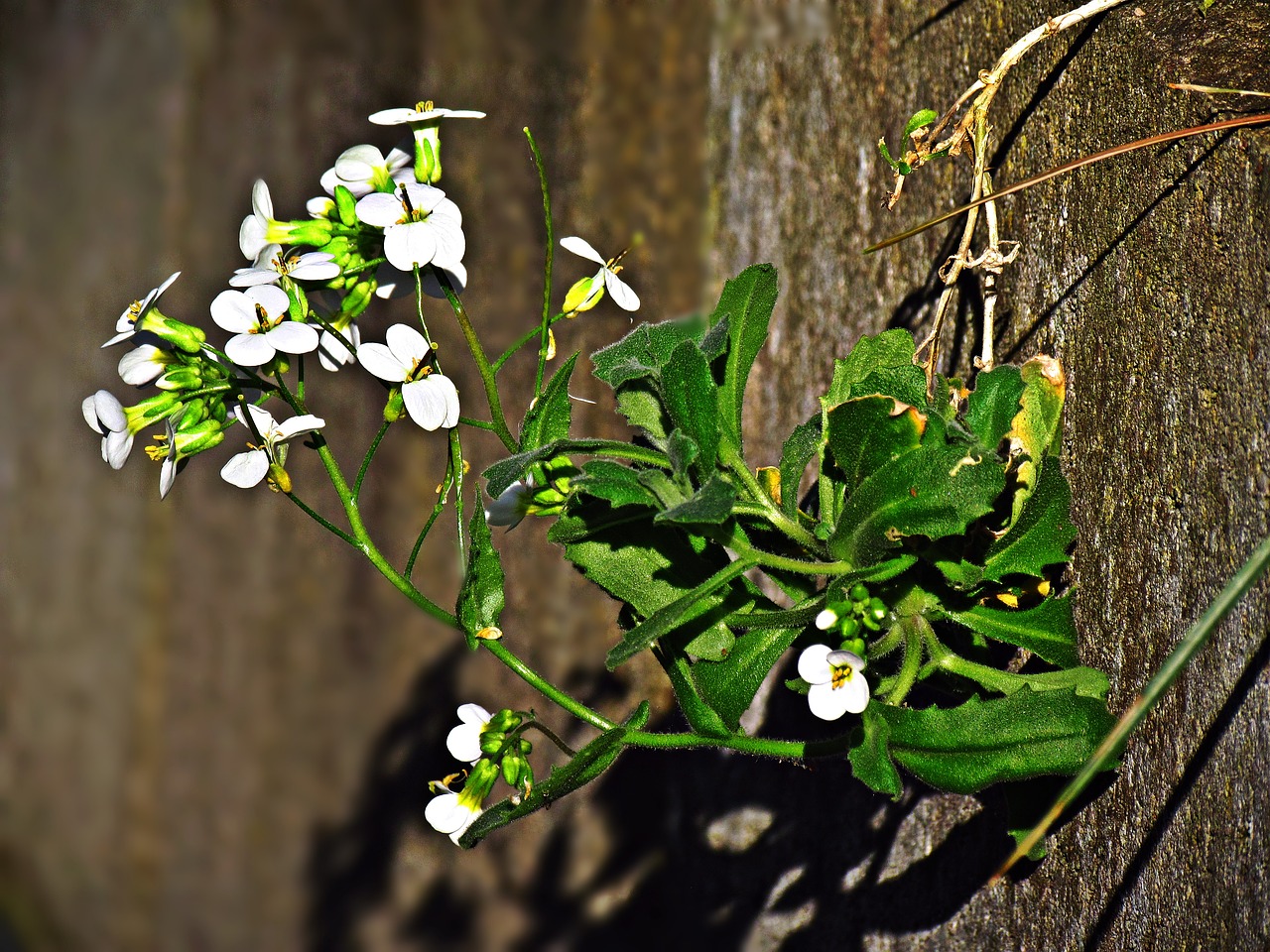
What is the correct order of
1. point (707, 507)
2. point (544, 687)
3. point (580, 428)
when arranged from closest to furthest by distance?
point (707, 507), point (544, 687), point (580, 428)

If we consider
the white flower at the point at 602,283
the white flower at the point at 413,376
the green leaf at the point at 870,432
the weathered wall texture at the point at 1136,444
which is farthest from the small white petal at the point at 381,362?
the weathered wall texture at the point at 1136,444

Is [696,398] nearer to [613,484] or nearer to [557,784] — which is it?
[613,484]

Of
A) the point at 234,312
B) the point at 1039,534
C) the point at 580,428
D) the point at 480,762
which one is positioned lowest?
the point at 580,428

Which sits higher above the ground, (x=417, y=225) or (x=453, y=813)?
(x=417, y=225)

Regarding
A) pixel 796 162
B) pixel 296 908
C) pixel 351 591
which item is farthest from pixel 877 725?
pixel 296 908

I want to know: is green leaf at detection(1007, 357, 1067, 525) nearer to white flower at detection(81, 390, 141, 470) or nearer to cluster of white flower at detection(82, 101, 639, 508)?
cluster of white flower at detection(82, 101, 639, 508)

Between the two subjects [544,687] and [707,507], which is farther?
[544,687]

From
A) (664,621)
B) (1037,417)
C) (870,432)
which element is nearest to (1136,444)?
(1037,417)

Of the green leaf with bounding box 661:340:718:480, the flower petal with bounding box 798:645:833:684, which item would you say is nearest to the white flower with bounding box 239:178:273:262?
the green leaf with bounding box 661:340:718:480

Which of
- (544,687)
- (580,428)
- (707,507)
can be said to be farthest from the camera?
(580,428)
